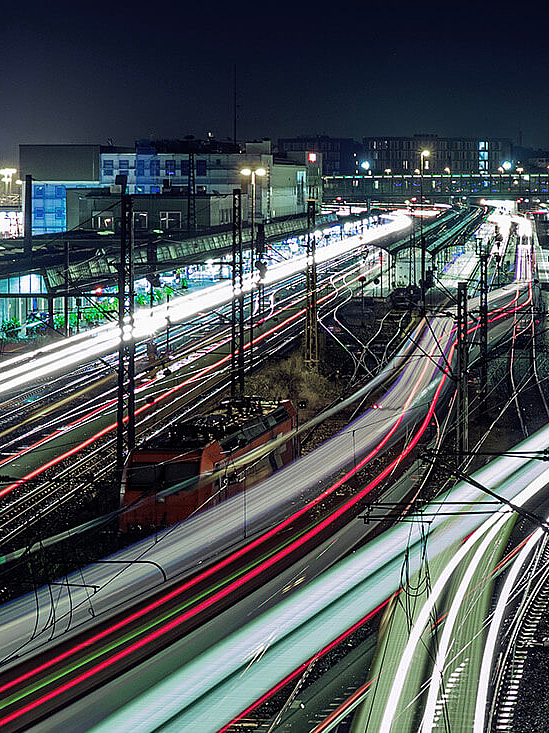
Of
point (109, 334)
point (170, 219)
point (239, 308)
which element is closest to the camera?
point (109, 334)

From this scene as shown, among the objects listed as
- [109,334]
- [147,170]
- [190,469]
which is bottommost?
[190,469]

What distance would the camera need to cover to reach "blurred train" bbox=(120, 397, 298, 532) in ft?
40.4

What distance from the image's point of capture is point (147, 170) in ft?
186

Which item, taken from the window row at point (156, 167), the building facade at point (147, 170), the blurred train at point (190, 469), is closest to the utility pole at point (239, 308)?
the blurred train at point (190, 469)

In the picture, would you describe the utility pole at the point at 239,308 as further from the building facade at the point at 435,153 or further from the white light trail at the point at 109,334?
the building facade at the point at 435,153

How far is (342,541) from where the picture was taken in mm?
11742

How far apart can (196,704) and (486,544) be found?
4.98 meters

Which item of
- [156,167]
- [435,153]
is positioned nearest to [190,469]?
[156,167]

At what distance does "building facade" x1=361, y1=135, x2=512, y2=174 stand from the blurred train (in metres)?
123

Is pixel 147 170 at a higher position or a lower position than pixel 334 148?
lower

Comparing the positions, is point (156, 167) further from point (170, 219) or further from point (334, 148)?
point (334, 148)

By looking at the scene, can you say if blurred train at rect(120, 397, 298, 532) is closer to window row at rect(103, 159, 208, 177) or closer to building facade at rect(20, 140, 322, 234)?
building facade at rect(20, 140, 322, 234)

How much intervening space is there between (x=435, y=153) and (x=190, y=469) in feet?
418

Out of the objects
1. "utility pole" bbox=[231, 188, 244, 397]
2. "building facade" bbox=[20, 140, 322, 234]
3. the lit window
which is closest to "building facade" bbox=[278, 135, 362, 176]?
"building facade" bbox=[20, 140, 322, 234]
